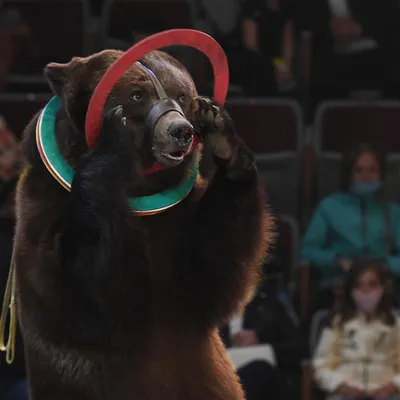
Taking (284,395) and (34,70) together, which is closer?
(284,395)

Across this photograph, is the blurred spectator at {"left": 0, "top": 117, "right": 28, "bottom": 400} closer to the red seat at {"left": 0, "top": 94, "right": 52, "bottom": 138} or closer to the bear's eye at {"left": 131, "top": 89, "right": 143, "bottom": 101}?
the red seat at {"left": 0, "top": 94, "right": 52, "bottom": 138}

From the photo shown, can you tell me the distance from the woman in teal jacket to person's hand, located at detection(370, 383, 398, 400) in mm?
458

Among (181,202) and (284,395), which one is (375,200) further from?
(181,202)

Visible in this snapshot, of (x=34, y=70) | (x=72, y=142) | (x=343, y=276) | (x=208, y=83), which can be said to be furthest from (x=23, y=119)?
(x=72, y=142)

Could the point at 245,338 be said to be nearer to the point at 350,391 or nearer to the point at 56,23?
the point at 350,391

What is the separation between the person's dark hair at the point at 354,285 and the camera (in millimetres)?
2979

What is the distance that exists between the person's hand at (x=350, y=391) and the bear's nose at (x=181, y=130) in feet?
5.93

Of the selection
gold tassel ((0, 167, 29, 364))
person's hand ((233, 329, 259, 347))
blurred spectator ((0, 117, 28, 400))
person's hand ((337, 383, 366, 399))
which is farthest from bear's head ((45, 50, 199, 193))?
person's hand ((337, 383, 366, 399))

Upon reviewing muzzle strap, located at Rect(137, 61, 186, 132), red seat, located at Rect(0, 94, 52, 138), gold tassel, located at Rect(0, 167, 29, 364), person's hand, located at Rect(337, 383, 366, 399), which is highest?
muzzle strap, located at Rect(137, 61, 186, 132)

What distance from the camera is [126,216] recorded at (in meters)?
1.29

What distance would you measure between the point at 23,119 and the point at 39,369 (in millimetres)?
1673

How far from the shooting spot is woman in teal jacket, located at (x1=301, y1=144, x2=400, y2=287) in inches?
123

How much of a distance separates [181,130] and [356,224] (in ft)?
6.50

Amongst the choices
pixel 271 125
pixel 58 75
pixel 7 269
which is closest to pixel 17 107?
Answer: pixel 271 125
